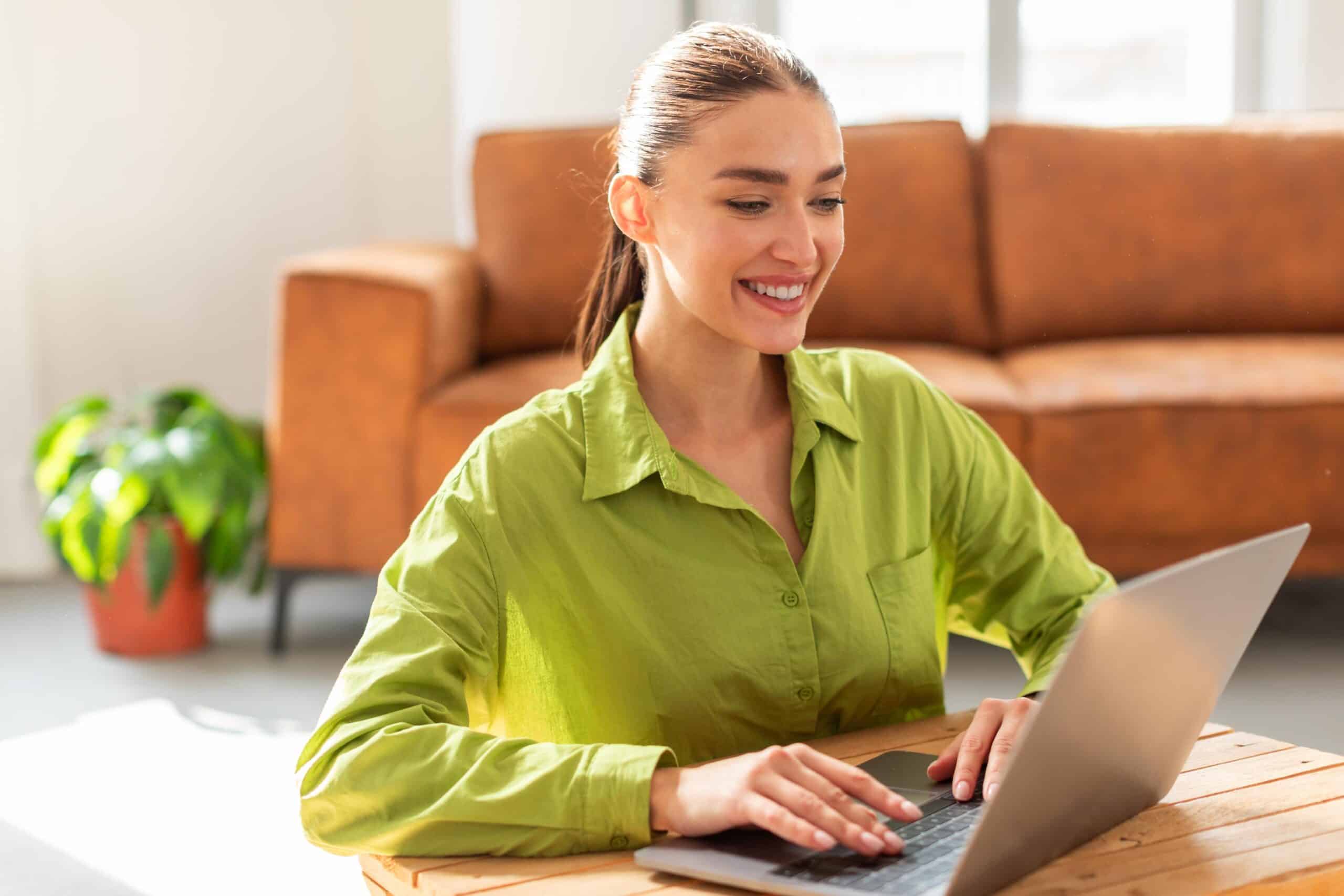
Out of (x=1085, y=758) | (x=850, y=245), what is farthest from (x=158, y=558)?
(x=1085, y=758)

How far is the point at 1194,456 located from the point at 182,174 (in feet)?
8.05

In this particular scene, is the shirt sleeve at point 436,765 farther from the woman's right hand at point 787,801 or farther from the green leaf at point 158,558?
the green leaf at point 158,558

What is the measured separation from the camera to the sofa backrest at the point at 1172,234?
320 centimetres

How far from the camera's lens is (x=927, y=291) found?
3223 millimetres

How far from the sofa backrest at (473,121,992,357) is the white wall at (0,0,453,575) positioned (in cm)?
78

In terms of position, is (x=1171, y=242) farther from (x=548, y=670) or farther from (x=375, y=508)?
(x=548, y=670)

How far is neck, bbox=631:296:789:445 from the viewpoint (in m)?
1.28

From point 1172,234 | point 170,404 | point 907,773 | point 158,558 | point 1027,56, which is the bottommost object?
point 158,558

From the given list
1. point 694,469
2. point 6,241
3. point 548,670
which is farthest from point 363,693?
point 6,241

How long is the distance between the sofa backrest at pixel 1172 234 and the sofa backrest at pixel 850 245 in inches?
4.4

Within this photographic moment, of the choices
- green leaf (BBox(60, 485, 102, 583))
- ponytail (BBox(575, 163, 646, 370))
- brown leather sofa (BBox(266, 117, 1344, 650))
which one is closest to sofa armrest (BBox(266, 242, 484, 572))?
brown leather sofa (BBox(266, 117, 1344, 650))

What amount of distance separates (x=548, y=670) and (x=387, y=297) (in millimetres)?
1782

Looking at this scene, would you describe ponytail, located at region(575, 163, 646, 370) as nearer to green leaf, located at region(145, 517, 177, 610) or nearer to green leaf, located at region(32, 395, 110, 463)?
green leaf, located at region(145, 517, 177, 610)

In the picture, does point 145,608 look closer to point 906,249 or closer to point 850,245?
point 850,245
